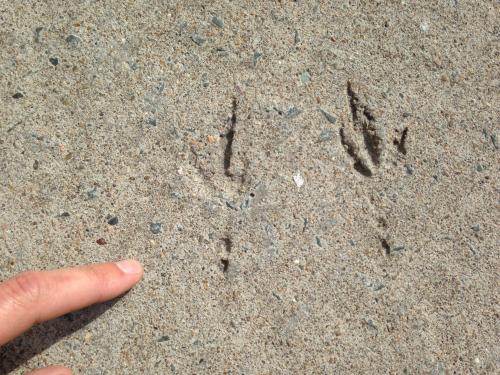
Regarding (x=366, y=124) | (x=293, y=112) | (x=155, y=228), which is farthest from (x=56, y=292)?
(x=366, y=124)

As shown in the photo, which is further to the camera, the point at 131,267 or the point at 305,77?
the point at 305,77

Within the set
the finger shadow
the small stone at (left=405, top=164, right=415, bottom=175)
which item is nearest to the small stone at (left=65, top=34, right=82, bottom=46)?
the finger shadow

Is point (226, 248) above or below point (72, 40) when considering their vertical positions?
below

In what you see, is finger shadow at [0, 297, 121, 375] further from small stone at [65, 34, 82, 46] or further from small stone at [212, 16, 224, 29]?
small stone at [212, 16, 224, 29]

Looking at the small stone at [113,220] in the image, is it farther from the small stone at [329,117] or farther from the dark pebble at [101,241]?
the small stone at [329,117]

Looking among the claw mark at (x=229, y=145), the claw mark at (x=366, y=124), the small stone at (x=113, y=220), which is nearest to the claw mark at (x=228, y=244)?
the claw mark at (x=229, y=145)

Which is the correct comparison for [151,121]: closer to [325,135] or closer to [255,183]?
[255,183]
